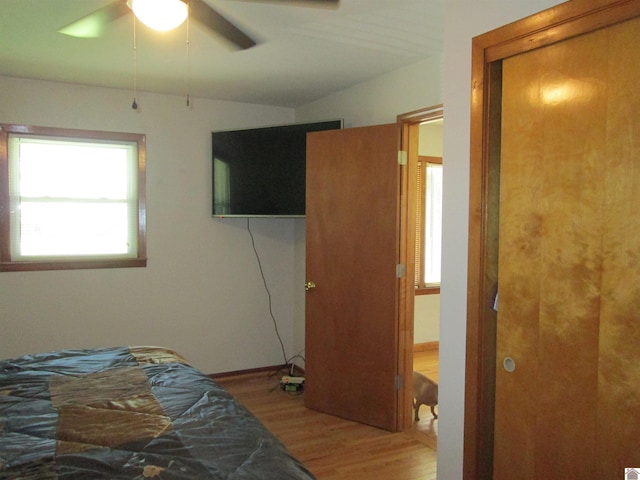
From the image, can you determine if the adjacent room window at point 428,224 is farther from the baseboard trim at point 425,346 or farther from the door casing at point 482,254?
the door casing at point 482,254

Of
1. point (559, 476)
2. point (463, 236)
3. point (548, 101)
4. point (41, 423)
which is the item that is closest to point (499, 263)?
point (463, 236)

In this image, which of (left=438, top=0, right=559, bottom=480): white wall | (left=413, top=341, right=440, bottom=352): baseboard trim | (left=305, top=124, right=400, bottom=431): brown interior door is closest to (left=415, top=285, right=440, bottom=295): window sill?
(left=413, top=341, right=440, bottom=352): baseboard trim

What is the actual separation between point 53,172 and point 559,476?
3.79 m

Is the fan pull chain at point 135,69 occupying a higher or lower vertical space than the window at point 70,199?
higher

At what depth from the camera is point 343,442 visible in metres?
3.16

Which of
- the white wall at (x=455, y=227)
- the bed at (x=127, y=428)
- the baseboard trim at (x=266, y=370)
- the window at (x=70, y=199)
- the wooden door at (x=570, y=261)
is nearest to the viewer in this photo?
the bed at (x=127, y=428)

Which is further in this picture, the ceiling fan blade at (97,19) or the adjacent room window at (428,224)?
the adjacent room window at (428,224)

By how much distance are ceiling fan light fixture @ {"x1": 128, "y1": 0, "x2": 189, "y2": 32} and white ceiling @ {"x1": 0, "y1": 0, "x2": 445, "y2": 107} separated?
0.42m

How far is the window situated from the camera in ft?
11.8

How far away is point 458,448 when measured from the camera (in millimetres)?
1896

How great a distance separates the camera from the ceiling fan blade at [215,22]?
1.87 metres

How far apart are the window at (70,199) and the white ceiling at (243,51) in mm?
487

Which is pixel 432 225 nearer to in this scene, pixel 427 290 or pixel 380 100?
pixel 427 290

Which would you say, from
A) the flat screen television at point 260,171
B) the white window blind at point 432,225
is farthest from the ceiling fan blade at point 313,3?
the white window blind at point 432,225
